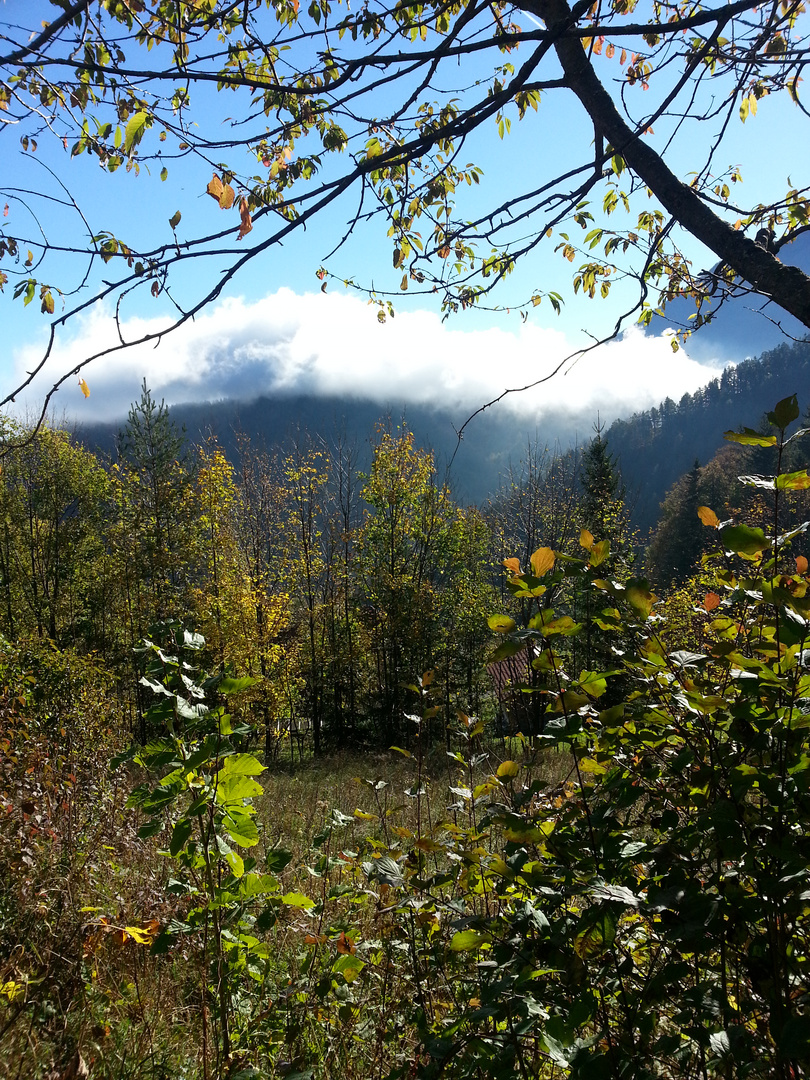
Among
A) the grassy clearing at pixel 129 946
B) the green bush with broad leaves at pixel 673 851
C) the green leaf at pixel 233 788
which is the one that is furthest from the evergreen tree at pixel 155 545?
the green bush with broad leaves at pixel 673 851

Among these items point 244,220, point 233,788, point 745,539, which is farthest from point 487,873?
point 244,220

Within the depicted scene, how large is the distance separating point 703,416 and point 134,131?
17808cm

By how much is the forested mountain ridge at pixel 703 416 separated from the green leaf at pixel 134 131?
15200cm

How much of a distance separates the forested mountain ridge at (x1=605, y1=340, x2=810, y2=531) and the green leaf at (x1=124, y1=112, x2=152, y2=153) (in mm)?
151995

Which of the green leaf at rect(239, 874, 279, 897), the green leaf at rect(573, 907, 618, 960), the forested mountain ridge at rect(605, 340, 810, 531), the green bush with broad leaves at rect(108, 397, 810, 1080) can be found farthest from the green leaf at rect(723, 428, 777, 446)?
the forested mountain ridge at rect(605, 340, 810, 531)

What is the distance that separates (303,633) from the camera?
77.5 feet

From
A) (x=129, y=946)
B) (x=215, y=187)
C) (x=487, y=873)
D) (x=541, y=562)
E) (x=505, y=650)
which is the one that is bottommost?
(x=129, y=946)

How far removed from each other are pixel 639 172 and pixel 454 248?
1215mm

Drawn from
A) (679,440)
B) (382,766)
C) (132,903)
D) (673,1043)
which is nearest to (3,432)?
(382,766)

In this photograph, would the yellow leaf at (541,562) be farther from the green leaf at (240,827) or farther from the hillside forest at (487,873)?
the green leaf at (240,827)

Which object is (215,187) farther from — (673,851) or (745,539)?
(673,851)

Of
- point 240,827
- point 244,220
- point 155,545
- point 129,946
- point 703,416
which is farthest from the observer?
point 703,416

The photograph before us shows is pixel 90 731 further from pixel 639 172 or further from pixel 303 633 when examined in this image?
pixel 303 633

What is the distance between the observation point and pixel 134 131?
1566 mm
